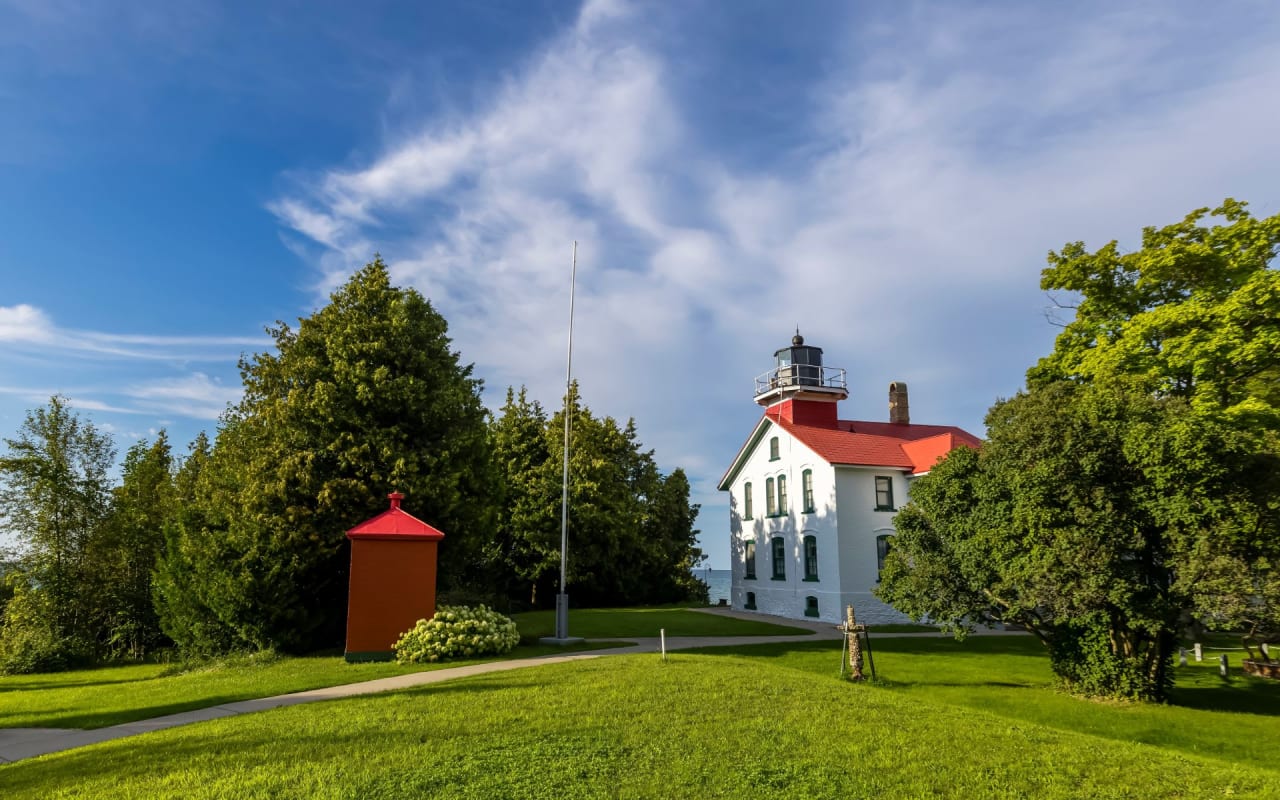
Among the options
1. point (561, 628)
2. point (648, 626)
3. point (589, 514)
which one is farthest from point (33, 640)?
point (589, 514)

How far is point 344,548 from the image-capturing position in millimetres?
19859

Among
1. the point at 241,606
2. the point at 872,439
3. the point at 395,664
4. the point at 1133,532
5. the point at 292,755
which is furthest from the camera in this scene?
the point at 872,439

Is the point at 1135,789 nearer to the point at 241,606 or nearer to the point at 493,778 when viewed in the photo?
the point at 493,778

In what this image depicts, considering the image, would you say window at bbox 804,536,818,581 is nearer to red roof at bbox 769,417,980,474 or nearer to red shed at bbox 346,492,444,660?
red roof at bbox 769,417,980,474

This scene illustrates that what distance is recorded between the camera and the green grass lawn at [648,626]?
889 inches

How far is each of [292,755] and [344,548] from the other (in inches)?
520

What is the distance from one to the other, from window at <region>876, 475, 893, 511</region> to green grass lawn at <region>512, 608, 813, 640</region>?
6.52 meters

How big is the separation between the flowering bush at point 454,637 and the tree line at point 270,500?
420 cm

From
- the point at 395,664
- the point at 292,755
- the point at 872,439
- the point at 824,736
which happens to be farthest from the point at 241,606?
the point at 872,439

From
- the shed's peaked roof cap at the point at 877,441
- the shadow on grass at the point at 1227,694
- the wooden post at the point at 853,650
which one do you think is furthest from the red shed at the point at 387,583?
the shed's peaked roof cap at the point at 877,441

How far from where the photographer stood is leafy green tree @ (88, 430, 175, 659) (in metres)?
23.8

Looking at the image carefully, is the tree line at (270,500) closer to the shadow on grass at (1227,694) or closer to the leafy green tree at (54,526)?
the leafy green tree at (54,526)

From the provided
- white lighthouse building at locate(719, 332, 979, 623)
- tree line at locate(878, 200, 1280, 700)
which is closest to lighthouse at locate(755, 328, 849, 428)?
white lighthouse building at locate(719, 332, 979, 623)

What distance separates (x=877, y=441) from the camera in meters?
31.0
